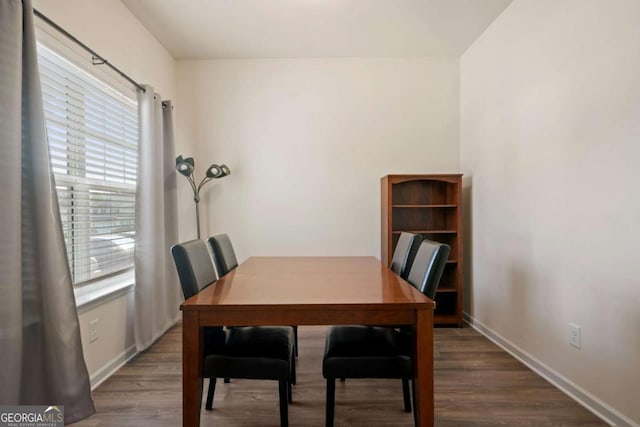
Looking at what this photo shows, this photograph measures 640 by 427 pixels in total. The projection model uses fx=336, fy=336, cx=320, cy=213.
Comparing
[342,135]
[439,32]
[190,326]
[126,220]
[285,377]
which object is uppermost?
[439,32]

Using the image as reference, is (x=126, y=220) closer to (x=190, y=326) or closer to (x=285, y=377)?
(x=190, y=326)

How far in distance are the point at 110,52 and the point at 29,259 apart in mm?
1558

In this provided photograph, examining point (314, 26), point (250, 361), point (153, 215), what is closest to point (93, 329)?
point (153, 215)

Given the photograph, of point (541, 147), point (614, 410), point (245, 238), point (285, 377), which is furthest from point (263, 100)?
point (614, 410)

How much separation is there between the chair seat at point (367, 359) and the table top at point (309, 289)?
0.26 m

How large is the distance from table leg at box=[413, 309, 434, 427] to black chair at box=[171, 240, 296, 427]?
0.57 metres

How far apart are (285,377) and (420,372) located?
0.58 metres

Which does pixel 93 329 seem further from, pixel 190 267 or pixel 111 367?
pixel 190 267

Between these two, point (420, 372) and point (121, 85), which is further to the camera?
point (121, 85)

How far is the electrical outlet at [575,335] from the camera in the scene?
75.2 inches

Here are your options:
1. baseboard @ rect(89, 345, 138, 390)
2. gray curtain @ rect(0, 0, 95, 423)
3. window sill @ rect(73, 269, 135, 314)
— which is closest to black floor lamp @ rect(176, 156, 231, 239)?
window sill @ rect(73, 269, 135, 314)

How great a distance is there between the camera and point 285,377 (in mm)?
1479

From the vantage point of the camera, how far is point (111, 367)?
2.26 m

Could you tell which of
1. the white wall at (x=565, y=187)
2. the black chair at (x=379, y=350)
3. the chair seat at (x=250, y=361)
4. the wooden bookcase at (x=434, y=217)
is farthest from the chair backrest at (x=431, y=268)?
the wooden bookcase at (x=434, y=217)
